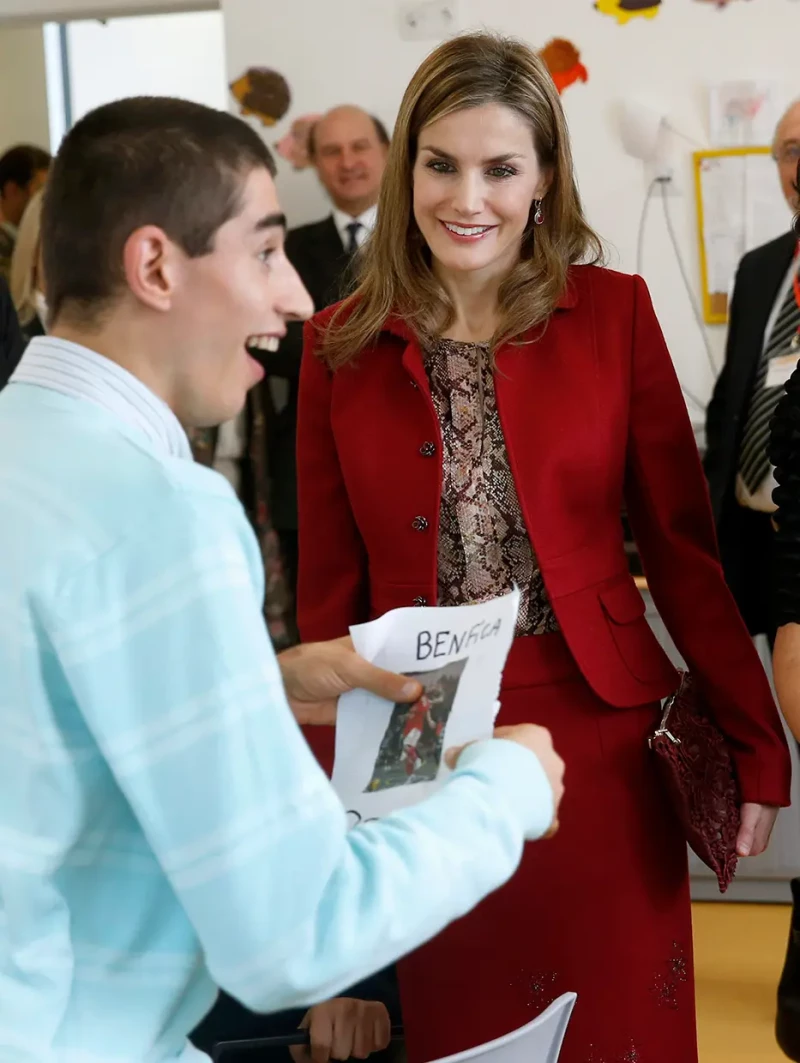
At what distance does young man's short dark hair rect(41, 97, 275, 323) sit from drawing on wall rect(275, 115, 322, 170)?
10.5 ft

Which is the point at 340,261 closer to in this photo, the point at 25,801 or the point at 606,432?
the point at 606,432

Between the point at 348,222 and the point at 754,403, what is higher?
the point at 348,222

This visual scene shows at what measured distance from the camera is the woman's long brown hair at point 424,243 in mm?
1675

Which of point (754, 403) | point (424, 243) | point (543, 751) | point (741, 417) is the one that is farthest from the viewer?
point (741, 417)

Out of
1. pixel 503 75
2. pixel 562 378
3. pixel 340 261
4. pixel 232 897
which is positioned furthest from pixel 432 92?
pixel 340 261

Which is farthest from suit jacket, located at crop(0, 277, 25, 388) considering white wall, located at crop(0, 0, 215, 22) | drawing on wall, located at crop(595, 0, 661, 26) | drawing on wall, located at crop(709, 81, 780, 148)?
drawing on wall, located at crop(709, 81, 780, 148)

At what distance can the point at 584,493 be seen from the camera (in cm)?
169

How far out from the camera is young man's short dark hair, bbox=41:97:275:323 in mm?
940

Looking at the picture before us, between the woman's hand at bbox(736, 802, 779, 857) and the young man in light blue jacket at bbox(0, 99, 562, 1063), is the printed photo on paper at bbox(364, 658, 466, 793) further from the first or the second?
the woman's hand at bbox(736, 802, 779, 857)

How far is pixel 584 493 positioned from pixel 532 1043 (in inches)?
29.8

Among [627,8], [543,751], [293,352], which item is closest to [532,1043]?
[543,751]

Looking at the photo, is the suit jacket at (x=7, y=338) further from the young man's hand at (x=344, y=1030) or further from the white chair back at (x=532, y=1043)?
the white chair back at (x=532, y=1043)

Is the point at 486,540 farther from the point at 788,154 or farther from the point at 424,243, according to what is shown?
the point at 788,154

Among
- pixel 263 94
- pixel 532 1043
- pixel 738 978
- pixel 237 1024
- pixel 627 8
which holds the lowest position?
pixel 738 978
